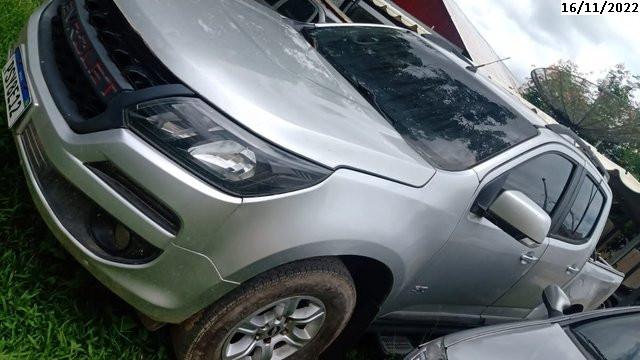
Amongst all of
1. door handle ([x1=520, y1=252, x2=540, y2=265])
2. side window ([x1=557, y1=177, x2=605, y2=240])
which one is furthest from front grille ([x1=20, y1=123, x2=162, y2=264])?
side window ([x1=557, y1=177, x2=605, y2=240])

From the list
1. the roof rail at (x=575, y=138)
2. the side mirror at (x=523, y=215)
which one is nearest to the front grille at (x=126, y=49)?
the side mirror at (x=523, y=215)

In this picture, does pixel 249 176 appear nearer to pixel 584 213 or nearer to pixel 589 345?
pixel 589 345

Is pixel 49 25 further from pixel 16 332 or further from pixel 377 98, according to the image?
pixel 377 98

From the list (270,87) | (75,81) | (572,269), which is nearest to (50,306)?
(75,81)

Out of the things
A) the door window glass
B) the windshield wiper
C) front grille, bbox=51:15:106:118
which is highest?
the door window glass

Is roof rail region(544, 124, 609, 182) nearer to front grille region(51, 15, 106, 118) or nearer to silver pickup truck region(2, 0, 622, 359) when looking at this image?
silver pickup truck region(2, 0, 622, 359)

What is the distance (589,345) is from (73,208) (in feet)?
7.37

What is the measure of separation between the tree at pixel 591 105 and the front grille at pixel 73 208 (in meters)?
4.54

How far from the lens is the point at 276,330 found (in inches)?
91.8

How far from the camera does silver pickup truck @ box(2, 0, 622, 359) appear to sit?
6.17ft

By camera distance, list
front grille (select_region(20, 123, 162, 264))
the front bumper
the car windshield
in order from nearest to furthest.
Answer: the front bumper < front grille (select_region(20, 123, 162, 264)) < the car windshield

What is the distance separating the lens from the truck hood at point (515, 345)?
6.91 ft

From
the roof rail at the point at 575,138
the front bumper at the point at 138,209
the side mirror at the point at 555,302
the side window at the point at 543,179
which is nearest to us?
the front bumper at the point at 138,209

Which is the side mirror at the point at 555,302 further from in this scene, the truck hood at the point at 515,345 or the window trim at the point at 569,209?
the window trim at the point at 569,209
